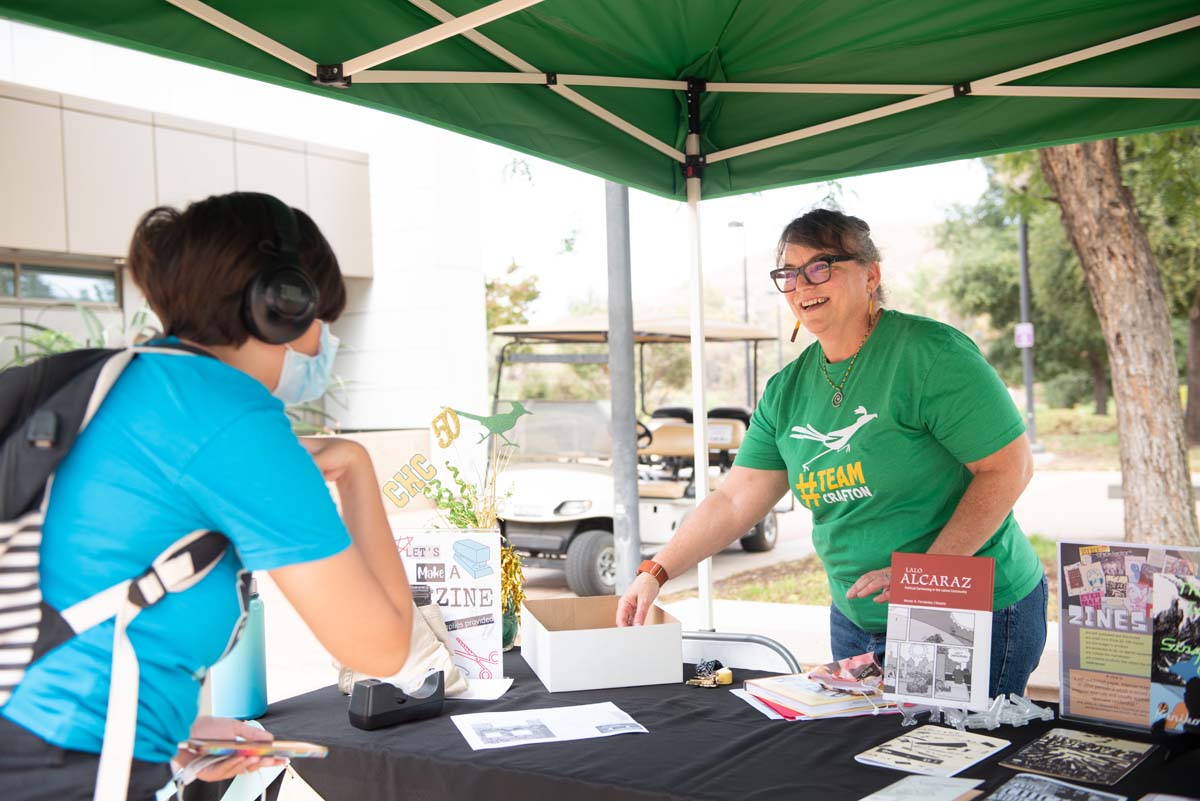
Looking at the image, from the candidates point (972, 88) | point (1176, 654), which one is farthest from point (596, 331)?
point (1176, 654)

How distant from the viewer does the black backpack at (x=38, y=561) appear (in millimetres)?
1050

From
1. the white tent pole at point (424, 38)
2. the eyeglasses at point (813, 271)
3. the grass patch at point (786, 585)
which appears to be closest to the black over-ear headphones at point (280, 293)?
the white tent pole at point (424, 38)

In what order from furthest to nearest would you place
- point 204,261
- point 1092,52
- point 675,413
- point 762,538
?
point 675,413 → point 762,538 → point 1092,52 → point 204,261

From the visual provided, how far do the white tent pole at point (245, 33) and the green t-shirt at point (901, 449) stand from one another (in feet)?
5.07

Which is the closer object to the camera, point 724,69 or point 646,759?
point 646,759

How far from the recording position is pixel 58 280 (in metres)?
12.3

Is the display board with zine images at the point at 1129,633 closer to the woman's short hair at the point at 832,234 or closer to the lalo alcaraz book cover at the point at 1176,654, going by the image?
the lalo alcaraz book cover at the point at 1176,654

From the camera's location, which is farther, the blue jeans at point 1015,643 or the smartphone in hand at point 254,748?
the blue jeans at point 1015,643

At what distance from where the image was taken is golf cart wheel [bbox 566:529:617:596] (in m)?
8.24

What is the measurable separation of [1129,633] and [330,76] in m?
2.20

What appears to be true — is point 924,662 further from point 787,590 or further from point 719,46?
point 787,590

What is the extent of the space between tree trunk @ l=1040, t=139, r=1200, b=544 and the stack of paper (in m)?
5.32

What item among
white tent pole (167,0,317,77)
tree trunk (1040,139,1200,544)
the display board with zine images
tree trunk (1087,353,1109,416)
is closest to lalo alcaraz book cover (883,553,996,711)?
the display board with zine images

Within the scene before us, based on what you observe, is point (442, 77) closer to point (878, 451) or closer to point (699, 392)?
point (878, 451)
